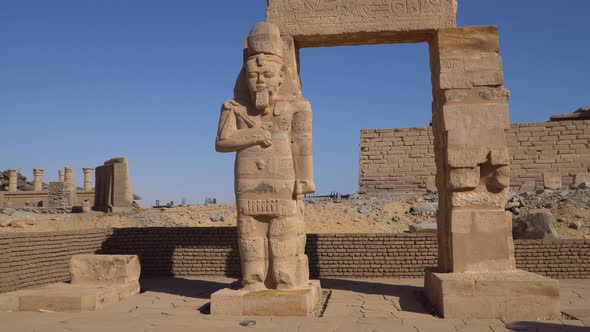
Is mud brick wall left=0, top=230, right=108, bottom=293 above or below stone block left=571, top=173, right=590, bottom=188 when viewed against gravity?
below

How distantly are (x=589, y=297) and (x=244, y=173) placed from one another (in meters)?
4.73

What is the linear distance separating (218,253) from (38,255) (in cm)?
283

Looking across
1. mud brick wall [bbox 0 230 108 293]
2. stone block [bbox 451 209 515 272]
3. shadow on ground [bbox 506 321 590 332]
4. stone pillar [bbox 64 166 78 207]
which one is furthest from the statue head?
stone pillar [bbox 64 166 78 207]

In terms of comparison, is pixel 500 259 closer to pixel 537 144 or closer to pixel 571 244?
pixel 571 244

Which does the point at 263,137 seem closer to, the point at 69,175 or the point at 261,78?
the point at 261,78

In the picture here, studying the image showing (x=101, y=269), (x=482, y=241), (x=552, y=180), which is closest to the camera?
(x=482, y=241)

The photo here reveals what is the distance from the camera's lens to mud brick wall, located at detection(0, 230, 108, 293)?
6.89 m

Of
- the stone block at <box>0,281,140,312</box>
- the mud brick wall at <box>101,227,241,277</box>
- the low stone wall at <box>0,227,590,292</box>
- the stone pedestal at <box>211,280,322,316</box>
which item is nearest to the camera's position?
the stone pedestal at <box>211,280,322,316</box>

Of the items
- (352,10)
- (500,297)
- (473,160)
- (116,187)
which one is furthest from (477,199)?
(116,187)

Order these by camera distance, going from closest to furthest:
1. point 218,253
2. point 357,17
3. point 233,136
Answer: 1. point 233,136
2. point 357,17
3. point 218,253

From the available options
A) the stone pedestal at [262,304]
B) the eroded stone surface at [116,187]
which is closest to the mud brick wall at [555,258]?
the stone pedestal at [262,304]

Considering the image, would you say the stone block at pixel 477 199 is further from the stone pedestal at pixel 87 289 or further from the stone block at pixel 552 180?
the stone block at pixel 552 180

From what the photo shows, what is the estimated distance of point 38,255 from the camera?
7488mm

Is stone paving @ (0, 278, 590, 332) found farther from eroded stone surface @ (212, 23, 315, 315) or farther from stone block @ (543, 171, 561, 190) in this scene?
stone block @ (543, 171, 561, 190)
